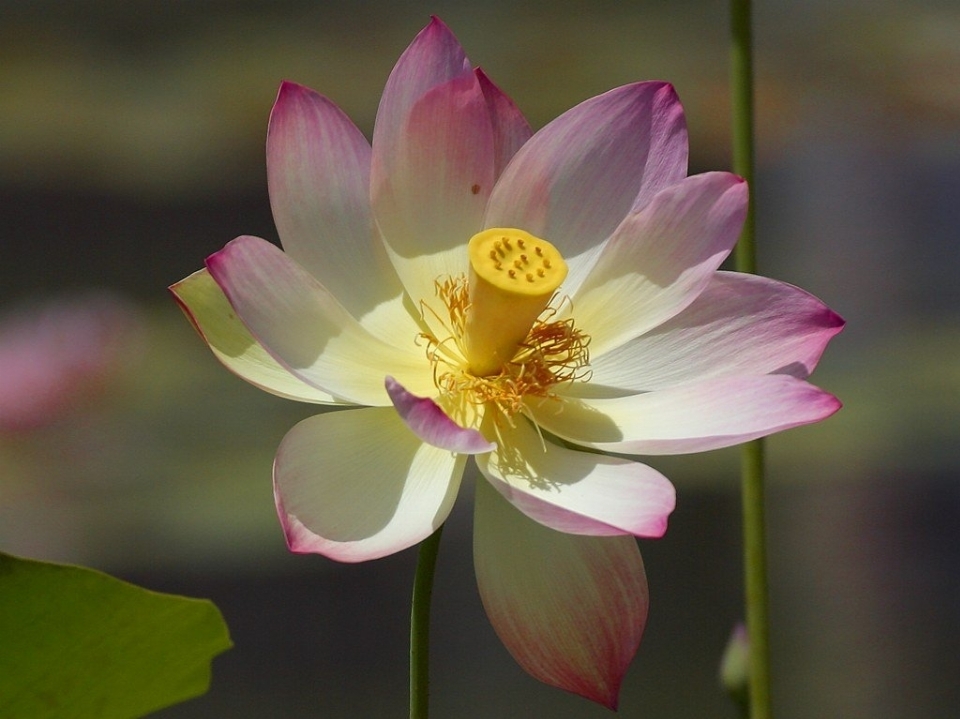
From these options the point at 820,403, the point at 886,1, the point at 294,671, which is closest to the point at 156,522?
the point at 294,671

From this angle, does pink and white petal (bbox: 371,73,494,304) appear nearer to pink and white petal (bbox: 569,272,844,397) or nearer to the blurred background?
pink and white petal (bbox: 569,272,844,397)

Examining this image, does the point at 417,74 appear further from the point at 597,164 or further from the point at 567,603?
the point at 567,603

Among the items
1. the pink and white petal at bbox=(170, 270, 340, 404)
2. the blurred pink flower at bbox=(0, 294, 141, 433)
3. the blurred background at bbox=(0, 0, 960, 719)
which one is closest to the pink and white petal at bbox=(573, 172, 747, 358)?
the pink and white petal at bbox=(170, 270, 340, 404)

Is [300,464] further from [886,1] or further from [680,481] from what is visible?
[886,1]

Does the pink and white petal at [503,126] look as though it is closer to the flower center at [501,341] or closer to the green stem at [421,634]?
the flower center at [501,341]

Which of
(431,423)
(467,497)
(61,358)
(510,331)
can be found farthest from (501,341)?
(467,497)

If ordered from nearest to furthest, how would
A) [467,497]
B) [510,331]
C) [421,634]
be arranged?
[421,634], [510,331], [467,497]
